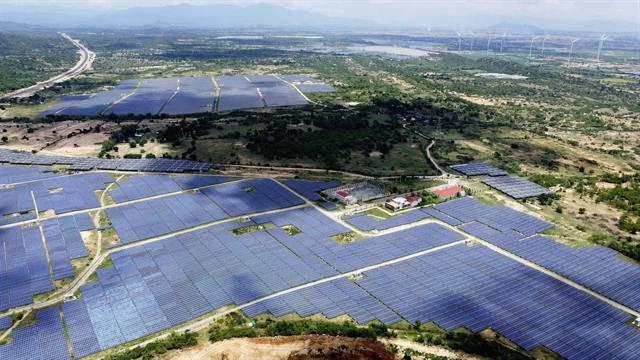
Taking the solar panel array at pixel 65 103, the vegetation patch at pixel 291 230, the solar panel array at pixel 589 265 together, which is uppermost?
the solar panel array at pixel 65 103

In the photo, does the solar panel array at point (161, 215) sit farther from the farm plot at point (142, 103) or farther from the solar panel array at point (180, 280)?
the farm plot at point (142, 103)

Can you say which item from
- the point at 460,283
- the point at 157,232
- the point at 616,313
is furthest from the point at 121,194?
the point at 616,313

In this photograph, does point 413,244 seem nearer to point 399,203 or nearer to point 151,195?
point 399,203

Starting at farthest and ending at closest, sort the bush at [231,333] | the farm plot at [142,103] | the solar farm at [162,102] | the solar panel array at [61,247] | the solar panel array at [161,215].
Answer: the solar farm at [162,102], the farm plot at [142,103], the solar panel array at [161,215], the solar panel array at [61,247], the bush at [231,333]

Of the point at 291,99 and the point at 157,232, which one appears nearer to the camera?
the point at 157,232

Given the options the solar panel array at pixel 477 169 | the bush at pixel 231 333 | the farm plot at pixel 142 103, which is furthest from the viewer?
the farm plot at pixel 142 103

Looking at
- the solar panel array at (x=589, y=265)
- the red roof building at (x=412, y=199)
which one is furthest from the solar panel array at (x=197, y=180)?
the solar panel array at (x=589, y=265)
